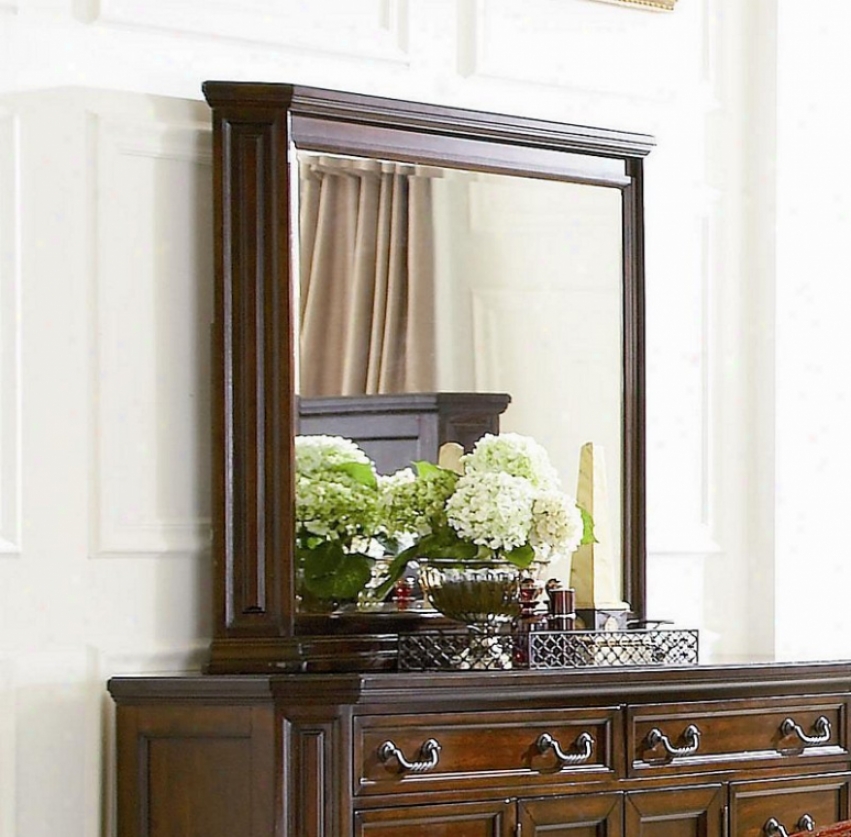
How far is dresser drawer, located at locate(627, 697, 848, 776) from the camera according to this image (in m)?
3.33

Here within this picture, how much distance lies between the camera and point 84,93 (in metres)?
3.38

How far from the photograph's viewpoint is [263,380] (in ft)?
11.2

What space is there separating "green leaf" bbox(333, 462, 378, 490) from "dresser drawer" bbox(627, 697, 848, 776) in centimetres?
69

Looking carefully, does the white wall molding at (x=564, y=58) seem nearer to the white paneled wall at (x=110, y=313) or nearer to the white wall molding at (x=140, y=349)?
the white paneled wall at (x=110, y=313)

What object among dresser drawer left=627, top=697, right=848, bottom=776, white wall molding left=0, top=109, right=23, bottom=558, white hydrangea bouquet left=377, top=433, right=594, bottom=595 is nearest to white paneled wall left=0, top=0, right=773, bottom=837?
white wall molding left=0, top=109, right=23, bottom=558

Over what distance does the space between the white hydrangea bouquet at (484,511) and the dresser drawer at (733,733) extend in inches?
15.2

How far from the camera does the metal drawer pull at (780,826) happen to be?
11.4 ft

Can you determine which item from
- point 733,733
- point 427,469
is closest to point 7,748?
point 427,469

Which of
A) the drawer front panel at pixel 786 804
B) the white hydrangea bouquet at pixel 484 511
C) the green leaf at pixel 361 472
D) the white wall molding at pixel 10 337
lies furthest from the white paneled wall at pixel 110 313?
the drawer front panel at pixel 786 804

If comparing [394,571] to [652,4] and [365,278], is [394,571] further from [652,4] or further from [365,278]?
[652,4]

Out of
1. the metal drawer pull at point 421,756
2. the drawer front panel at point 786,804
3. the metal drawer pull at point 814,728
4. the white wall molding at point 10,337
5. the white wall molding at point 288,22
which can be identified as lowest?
the drawer front panel at point 786,804

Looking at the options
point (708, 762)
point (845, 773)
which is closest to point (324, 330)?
point (708, 762)

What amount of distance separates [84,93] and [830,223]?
74.3 inches

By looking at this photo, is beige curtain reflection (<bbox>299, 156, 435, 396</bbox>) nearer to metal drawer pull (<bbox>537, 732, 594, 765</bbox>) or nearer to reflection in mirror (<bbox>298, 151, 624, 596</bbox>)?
reflection in mirror (<bbox>298, 151, 624, 596</bbox>)
